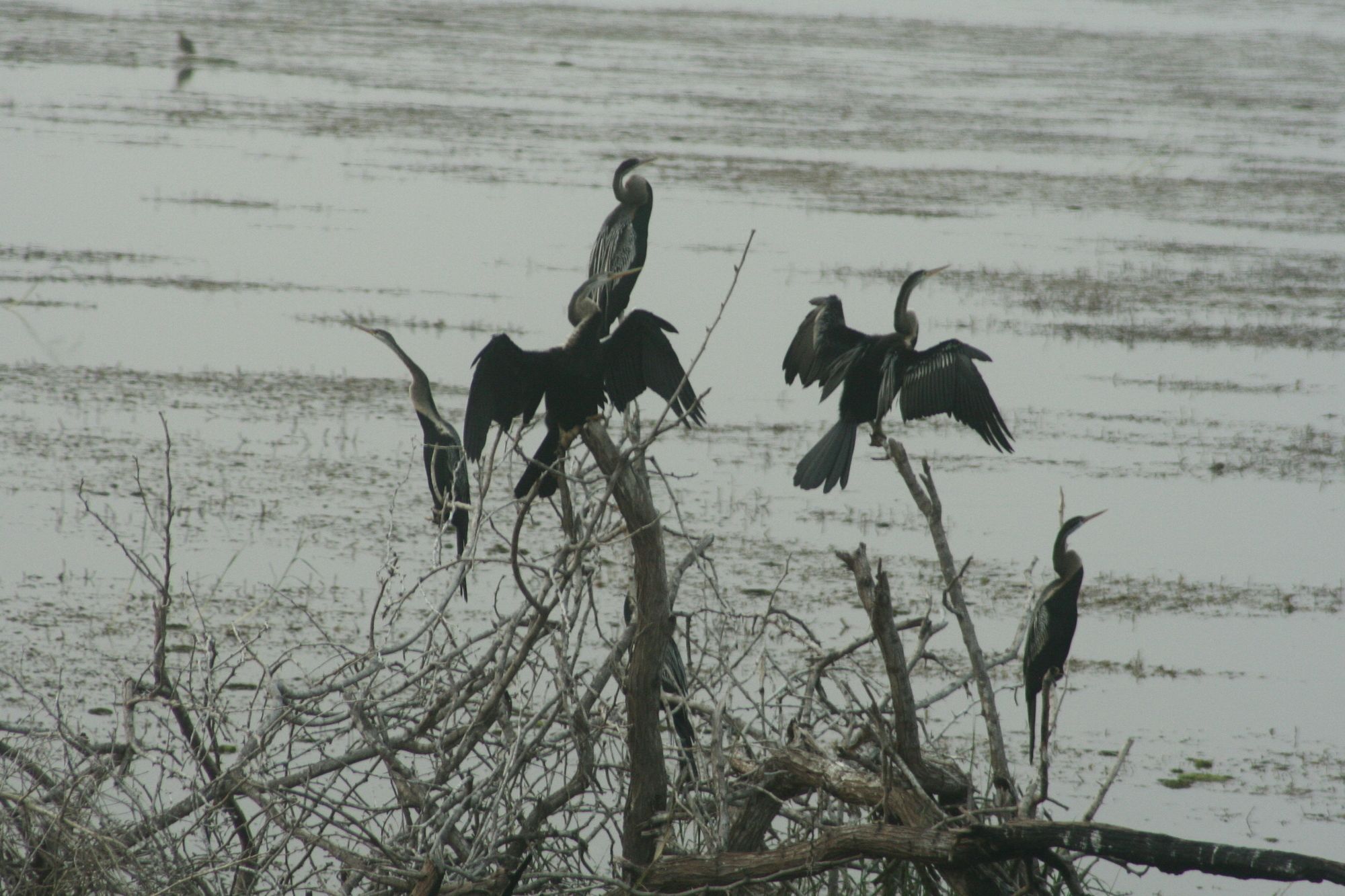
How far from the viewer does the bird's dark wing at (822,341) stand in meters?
5.18

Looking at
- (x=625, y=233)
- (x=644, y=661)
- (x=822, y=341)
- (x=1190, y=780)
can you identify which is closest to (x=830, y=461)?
(x=822, y=341)

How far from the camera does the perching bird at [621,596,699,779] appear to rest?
137 inches

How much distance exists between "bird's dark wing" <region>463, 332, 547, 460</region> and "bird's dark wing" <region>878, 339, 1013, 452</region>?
5.15ft

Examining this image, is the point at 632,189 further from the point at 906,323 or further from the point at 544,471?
the point at 544,471

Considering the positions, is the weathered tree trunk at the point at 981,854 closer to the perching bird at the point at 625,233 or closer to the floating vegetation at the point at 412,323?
the perching bird at the point at 625,233

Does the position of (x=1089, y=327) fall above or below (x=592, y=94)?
below

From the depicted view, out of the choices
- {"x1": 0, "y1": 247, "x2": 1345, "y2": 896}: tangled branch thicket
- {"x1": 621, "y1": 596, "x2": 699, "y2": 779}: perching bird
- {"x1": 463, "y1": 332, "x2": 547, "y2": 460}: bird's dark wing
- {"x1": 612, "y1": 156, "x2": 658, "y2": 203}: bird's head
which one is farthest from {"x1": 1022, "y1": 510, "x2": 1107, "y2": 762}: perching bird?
{"x1": 612, "y1": 156, "x2": 658, "y2": 203}: bird's head

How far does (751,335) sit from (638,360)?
19.0ft

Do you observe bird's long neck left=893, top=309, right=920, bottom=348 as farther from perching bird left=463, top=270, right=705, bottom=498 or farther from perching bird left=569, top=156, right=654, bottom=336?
perching bird left=463, top=270, right=705, bottom=498

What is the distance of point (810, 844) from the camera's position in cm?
294

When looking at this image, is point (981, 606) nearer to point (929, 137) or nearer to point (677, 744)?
point (677, 744)

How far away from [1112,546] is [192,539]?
3.70 metres

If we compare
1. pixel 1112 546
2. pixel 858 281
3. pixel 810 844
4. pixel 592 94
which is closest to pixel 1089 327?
pixel 858 281

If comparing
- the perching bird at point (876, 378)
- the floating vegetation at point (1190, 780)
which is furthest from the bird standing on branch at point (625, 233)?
the floating vegetation at point (1190, 780)
